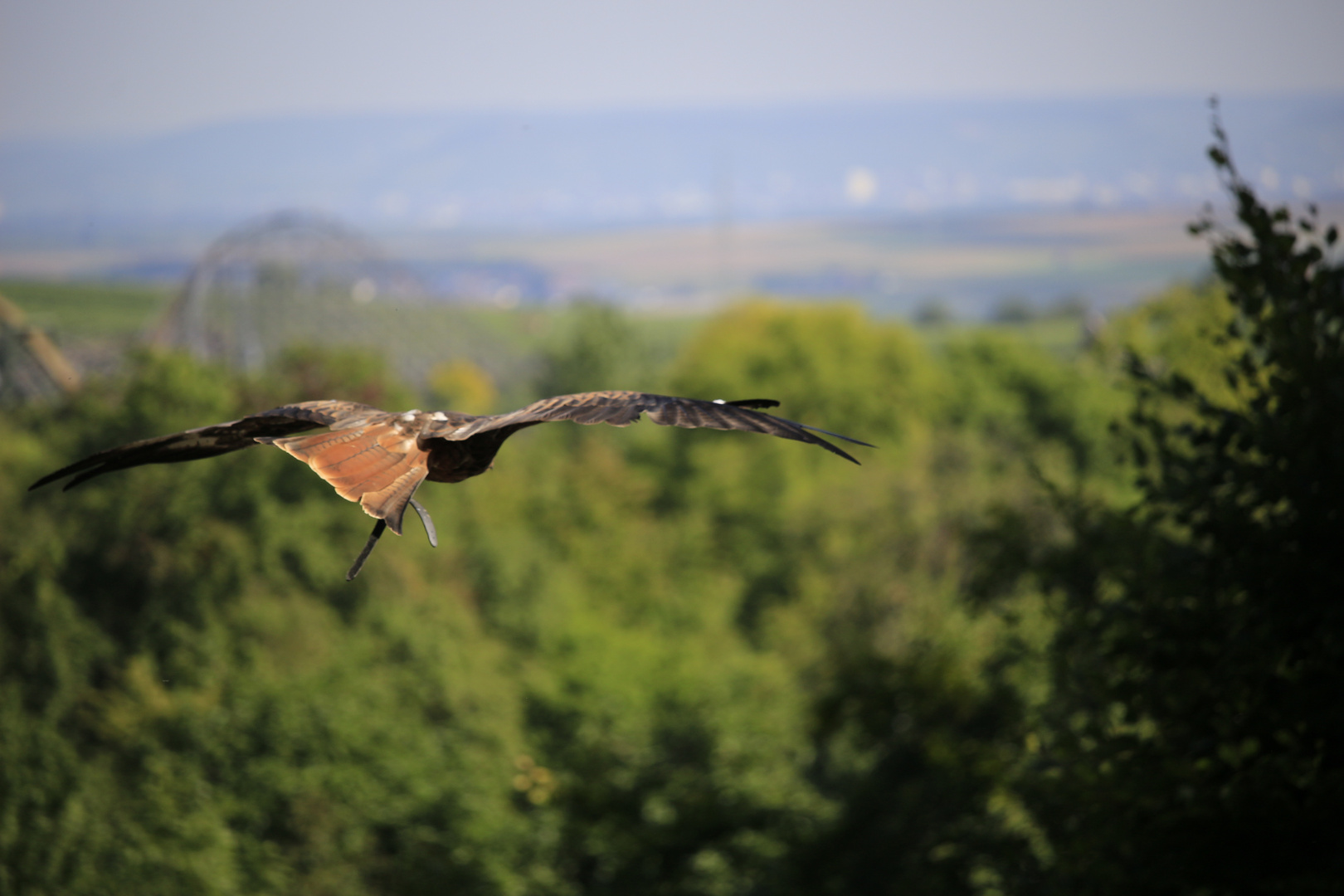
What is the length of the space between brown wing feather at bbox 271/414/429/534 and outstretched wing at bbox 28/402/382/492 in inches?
3.6

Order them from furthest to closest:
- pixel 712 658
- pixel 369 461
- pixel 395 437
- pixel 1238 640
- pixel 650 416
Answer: pixel 712 658 → pixel 1238 640 → pixel 395 437 → pixel 369 461 → pixel 650 416

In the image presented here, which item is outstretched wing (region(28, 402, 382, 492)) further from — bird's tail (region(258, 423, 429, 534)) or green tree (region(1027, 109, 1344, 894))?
green tree (region(1027, 109, 1344, 894))

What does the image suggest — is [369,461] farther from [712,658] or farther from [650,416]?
[712,658]

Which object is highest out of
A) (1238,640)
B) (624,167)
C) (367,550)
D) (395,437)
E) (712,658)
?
(624,167)

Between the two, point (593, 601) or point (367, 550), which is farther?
point (593, 601)

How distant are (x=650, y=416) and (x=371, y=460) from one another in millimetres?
1339

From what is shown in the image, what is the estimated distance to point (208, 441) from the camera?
5.32m

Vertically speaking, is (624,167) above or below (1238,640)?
above

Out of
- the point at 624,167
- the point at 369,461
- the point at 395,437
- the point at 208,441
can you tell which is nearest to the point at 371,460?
the point at 369,461

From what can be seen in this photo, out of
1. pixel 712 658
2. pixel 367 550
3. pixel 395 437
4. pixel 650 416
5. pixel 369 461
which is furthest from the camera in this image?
pixel 712 658

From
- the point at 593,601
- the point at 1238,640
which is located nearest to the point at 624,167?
the point at 593,601

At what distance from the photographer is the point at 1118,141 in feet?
298

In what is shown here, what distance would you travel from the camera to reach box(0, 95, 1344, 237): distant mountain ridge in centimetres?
7962

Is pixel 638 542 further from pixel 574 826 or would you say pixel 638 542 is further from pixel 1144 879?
pixel 1144 879
